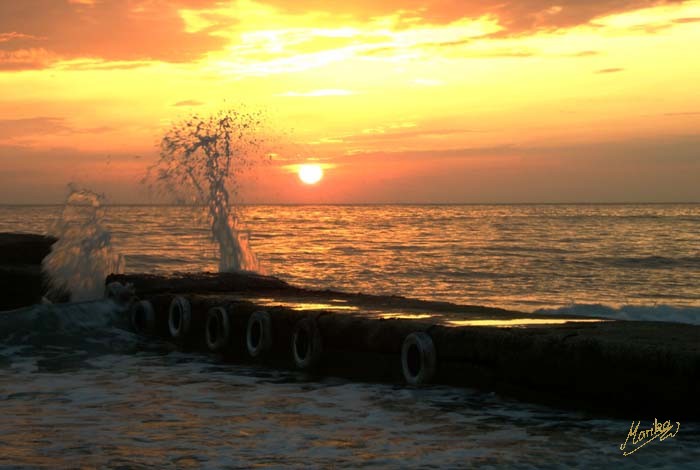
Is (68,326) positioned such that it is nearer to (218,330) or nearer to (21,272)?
(218,330)

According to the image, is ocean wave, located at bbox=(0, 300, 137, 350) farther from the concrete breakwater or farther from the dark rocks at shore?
the dark rocks at shore

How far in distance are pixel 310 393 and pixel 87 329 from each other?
5.52 meters

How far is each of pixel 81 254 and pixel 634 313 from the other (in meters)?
11.4

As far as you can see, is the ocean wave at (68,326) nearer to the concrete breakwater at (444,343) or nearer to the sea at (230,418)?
the sea at (230,418)

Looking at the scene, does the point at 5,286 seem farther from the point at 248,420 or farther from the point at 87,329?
the point at 248,420

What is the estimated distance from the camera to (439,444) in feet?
21.3

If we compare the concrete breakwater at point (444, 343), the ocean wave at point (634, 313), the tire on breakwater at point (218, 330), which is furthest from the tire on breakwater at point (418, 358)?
the ocean wave at point (634, 313)

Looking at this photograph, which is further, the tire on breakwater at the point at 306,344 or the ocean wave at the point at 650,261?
the ocean wave at the point at 650,261

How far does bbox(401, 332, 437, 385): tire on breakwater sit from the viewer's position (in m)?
8.87

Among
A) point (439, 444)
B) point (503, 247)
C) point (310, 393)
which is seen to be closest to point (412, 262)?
point (503, 247)

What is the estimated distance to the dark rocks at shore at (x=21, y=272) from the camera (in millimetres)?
15180

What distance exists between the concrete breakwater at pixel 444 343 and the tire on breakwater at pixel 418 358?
0.4 inches

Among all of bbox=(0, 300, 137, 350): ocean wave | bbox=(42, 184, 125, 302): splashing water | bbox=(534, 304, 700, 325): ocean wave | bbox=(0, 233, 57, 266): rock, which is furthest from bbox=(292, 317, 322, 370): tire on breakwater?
bbox=(0, 233, 57, 266): rock

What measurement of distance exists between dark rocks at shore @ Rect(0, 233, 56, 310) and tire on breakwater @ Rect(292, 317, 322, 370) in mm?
6841
